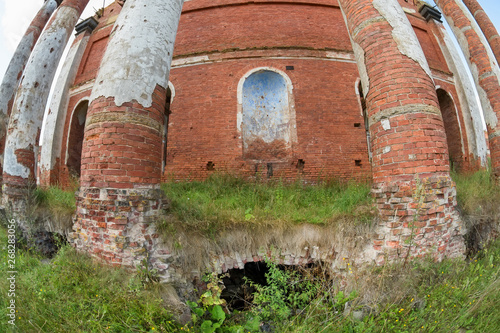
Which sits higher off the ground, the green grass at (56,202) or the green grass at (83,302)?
the green grass at (56,202)

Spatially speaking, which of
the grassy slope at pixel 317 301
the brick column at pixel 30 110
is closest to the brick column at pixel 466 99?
the grassy slope at pixel 317 301

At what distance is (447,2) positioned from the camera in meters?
6.77

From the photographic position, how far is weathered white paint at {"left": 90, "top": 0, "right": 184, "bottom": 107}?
2846 millimetres

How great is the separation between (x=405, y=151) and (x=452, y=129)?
8204 mm

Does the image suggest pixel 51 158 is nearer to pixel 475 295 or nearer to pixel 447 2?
pixel 475 295

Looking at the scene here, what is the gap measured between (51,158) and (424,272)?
1066cm

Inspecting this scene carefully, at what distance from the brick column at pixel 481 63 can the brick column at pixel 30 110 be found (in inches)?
380

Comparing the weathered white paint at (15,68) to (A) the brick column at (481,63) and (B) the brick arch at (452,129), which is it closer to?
(A) the brick column at (481,63)

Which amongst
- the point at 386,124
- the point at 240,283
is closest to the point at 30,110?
the point at 240,283

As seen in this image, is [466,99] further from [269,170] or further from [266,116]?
[269,170]

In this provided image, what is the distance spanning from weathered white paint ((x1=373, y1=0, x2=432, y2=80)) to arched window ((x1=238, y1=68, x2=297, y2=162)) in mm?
3613

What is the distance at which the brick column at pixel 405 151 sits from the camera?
8.70ft

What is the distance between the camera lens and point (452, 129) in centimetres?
866

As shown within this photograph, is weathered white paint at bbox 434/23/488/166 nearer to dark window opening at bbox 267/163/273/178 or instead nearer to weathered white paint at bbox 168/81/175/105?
dark window opening at bbox 267/163/273/178
